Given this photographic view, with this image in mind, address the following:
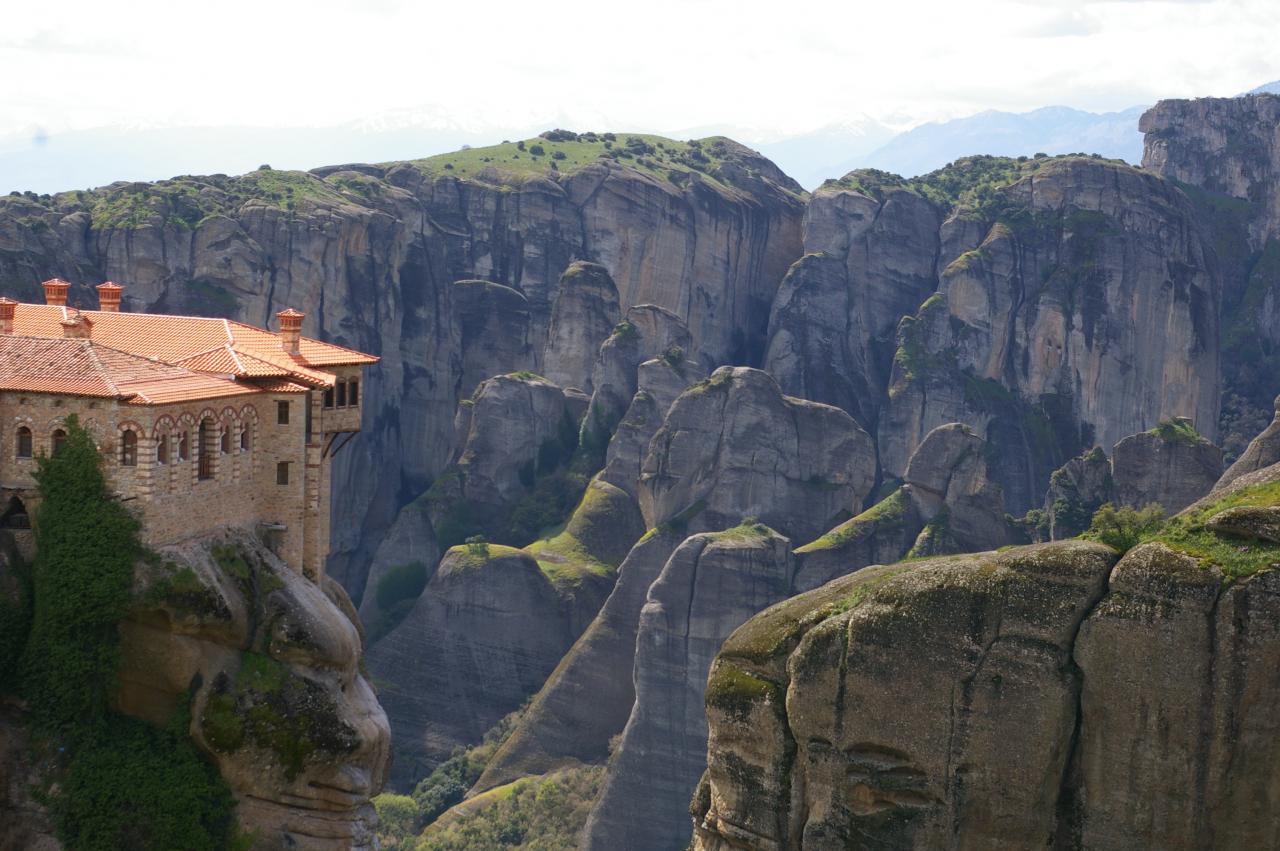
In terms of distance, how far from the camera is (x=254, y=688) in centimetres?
5400

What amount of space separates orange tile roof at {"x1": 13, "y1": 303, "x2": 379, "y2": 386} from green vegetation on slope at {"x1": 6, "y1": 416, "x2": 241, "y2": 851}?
17.1 ft

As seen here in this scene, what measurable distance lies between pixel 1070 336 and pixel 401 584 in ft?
138

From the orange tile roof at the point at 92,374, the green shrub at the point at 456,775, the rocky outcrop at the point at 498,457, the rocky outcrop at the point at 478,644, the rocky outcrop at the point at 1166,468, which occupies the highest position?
the orange tile roof at the point at 92,374

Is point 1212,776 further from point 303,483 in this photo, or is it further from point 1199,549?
point 303,483

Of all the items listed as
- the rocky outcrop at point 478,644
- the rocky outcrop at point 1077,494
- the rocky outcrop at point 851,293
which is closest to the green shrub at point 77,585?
the rocky outcrop at point 478,644

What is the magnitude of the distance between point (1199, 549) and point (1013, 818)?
7.18m

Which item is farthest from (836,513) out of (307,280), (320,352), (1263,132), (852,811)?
(1263,132)

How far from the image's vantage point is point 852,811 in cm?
5038

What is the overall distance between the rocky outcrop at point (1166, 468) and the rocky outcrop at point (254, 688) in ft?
160

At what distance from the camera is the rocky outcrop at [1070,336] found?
124 metres

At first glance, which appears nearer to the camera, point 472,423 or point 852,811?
point 852,811

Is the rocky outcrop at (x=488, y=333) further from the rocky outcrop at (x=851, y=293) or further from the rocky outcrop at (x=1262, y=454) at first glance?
the rocky outcrop at (x=1262, y=454)

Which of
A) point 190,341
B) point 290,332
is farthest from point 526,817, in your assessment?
point 190,341

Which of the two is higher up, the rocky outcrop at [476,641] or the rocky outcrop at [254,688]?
the rocky outcrop at [254,688]
